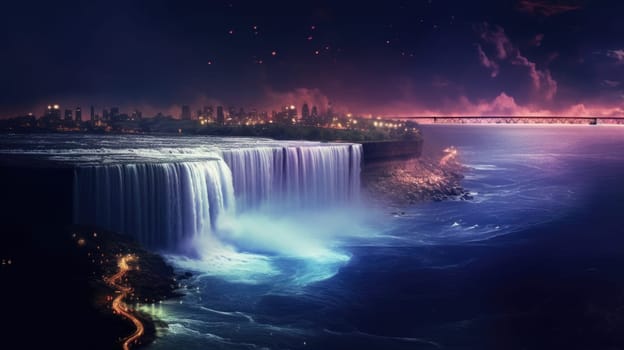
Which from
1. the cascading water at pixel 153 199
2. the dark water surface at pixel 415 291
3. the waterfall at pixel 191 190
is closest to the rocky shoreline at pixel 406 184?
the dark water surface at pixel 415 291

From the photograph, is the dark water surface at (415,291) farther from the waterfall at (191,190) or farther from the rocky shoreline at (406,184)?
the rocky shoreline at (406,184)

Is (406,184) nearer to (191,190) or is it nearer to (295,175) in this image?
(295,175)

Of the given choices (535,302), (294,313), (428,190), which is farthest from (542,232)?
(294,313)

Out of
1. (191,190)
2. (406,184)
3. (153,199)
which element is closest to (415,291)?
(191,190)

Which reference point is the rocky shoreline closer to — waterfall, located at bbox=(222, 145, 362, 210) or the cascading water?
waterfall, located at bbox=(222, 145, 362, 210)

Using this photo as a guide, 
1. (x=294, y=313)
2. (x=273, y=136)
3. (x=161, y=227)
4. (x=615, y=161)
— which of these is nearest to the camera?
(x=294, y=313)

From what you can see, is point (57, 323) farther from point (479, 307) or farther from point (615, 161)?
point (615, 161)
